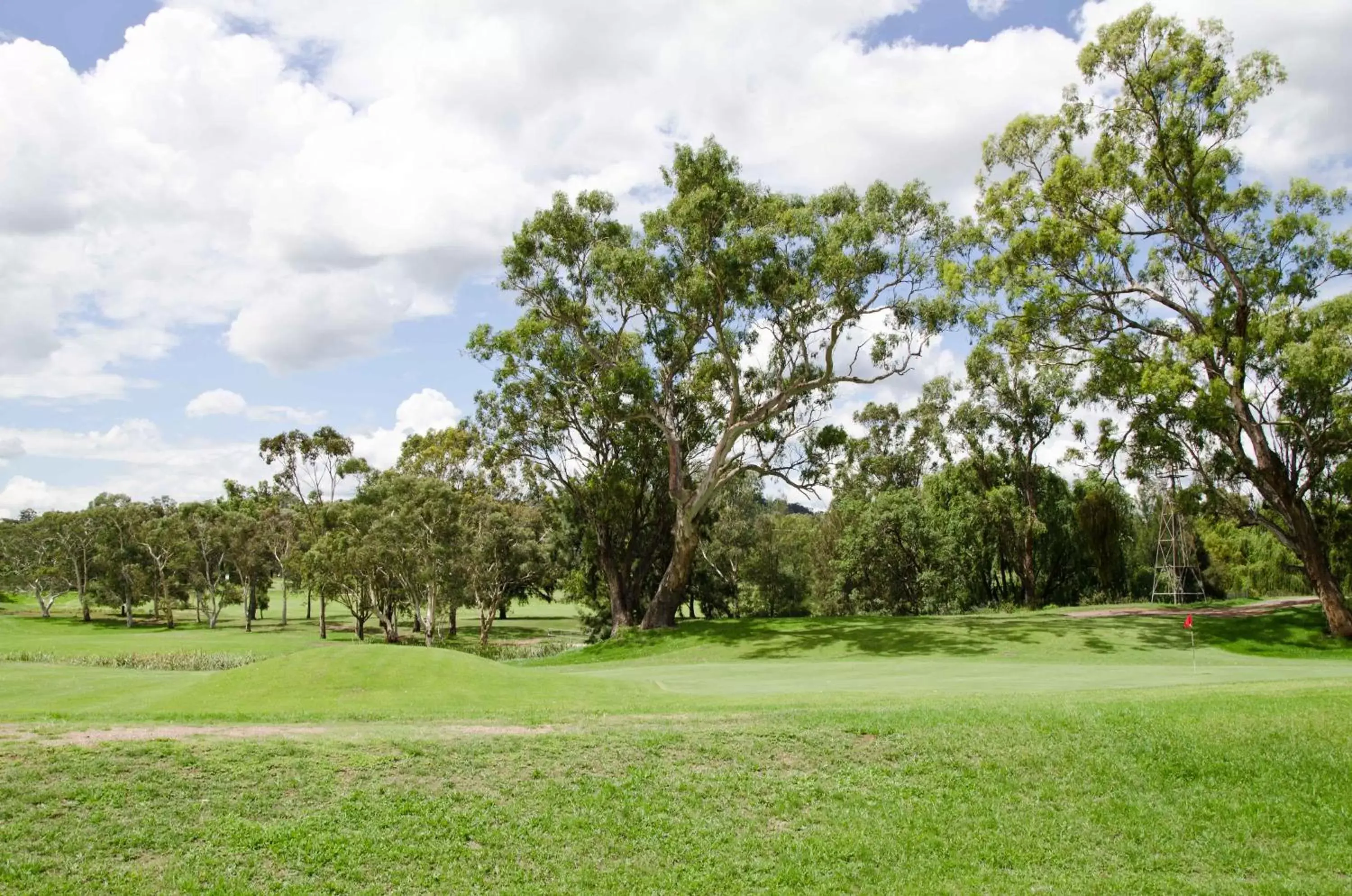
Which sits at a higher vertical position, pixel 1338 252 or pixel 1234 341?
pixel 1338 252

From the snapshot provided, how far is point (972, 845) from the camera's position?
10672mm

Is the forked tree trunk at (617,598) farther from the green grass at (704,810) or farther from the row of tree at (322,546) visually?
the green grass at (704,810)

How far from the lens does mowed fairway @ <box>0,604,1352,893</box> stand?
31.2 feet

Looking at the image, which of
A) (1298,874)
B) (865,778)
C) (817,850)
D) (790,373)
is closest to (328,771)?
(817,850)

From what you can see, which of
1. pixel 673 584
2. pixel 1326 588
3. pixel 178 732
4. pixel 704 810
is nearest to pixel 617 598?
pixel 673 584

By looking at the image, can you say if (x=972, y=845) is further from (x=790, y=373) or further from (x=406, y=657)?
(x=790, y=373)

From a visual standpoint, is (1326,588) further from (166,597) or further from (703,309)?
(166,597)

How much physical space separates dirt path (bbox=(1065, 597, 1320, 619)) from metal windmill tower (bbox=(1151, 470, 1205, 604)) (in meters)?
4.80

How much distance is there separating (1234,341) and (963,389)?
21.1 m

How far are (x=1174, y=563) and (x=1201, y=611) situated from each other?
12.2 m

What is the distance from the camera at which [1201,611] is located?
1462 inches

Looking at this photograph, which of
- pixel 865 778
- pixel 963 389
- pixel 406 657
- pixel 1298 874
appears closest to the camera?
pixel 1298 874

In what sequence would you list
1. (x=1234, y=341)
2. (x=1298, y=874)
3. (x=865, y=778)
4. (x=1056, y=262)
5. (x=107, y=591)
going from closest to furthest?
(x=1298, y=874), (x=865, y=778), (x=1234, y=341), (x=1056, y=262), (x=107, y=591)

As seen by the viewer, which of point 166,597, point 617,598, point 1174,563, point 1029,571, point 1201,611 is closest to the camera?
point 1201,611
